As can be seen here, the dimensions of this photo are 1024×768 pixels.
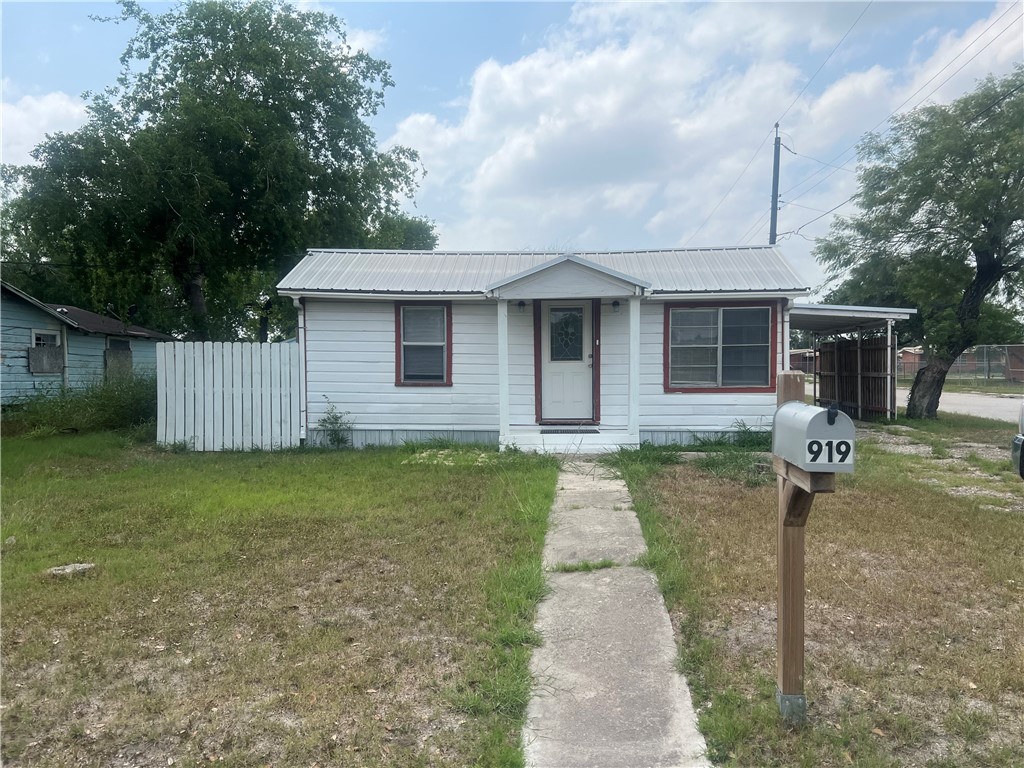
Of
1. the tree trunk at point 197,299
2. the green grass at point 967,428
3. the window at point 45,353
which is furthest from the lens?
the tree trunk at point 197,299

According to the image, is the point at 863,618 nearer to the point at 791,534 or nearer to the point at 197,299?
the point at 791,534

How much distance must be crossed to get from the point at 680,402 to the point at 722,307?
1598 millimetres

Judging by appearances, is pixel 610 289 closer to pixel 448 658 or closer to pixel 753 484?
pixel 753 484

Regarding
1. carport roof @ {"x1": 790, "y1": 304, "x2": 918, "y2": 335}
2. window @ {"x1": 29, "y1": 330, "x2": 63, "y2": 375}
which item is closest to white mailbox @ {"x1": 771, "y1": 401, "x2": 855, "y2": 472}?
carport roof @ {"x1": 790, "y1": 304, "x2": 918, "y2": 335}

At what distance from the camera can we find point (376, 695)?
294 centimetres

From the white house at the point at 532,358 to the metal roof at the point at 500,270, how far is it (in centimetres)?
6

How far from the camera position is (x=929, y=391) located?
14.6 meters

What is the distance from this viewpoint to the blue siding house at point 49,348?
16.5 metres

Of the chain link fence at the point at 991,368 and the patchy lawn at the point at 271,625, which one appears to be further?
the chain link fence at the point at 991,368

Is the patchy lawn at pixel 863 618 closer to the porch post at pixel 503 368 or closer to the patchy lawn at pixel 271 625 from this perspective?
the patchy lawn at pixel 271 625

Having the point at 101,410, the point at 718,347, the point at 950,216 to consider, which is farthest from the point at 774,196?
the point at 101,410

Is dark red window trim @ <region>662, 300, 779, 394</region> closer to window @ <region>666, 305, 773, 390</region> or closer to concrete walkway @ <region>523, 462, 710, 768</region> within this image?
window @ <region>666, 305, 773, 390</region>

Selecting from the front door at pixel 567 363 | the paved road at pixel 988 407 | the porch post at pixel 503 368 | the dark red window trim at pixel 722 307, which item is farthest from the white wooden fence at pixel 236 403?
the paved road at pixel 988 407

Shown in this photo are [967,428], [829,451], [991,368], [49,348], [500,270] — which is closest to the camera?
[829,451]
